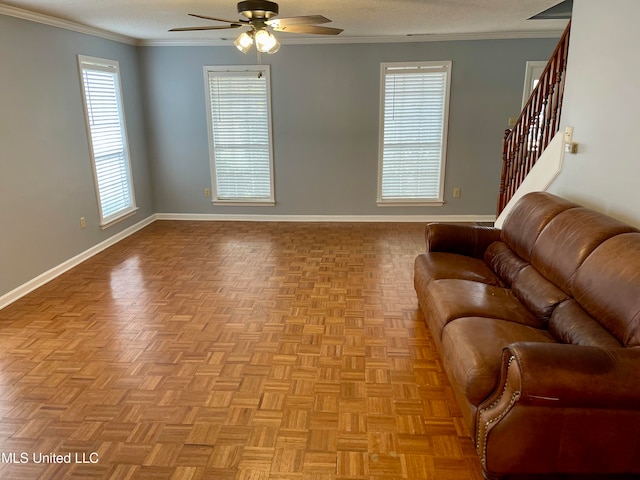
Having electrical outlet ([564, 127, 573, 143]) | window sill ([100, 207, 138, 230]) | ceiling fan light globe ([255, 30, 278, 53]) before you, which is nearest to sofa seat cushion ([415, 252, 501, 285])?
electrical outlet ([564, 127, 573, 143])

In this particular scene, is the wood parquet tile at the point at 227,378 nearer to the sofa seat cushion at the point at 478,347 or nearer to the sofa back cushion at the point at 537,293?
the sofa seat cushion at the point at 478,347

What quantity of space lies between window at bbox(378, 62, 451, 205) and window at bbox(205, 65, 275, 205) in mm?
1482

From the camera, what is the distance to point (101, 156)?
16.2ft

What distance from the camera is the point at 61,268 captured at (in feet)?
13.9

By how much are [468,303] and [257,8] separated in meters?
2.13

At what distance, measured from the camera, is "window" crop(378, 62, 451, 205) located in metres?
5.50

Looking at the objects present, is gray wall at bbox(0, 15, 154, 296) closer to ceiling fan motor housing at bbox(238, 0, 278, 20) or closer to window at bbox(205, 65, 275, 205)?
window at bbox(205, 65, 275, 205)

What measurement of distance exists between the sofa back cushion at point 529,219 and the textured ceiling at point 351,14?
5.54 ft

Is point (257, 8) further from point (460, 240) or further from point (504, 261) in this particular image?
point (504, 261)

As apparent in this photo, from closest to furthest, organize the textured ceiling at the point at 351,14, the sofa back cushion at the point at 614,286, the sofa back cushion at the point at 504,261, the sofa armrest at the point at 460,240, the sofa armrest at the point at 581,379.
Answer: the sofa armrest at the point at 581,379 < the sofa back cushion at the point at 614,286 < the sofa back cushion at the point at 504,261 < the sofa armrest at the point at 460,240 < the textured ceiling at the point at 351,14

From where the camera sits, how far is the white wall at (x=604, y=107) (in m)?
2.48

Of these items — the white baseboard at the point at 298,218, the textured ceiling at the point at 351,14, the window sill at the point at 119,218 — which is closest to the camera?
the textured ceiling at the point at 351,14

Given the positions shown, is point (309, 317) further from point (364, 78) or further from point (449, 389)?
point (364, 78)

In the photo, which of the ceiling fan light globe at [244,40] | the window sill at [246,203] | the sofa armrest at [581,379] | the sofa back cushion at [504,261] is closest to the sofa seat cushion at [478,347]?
the sofa armrest at [581,379]
